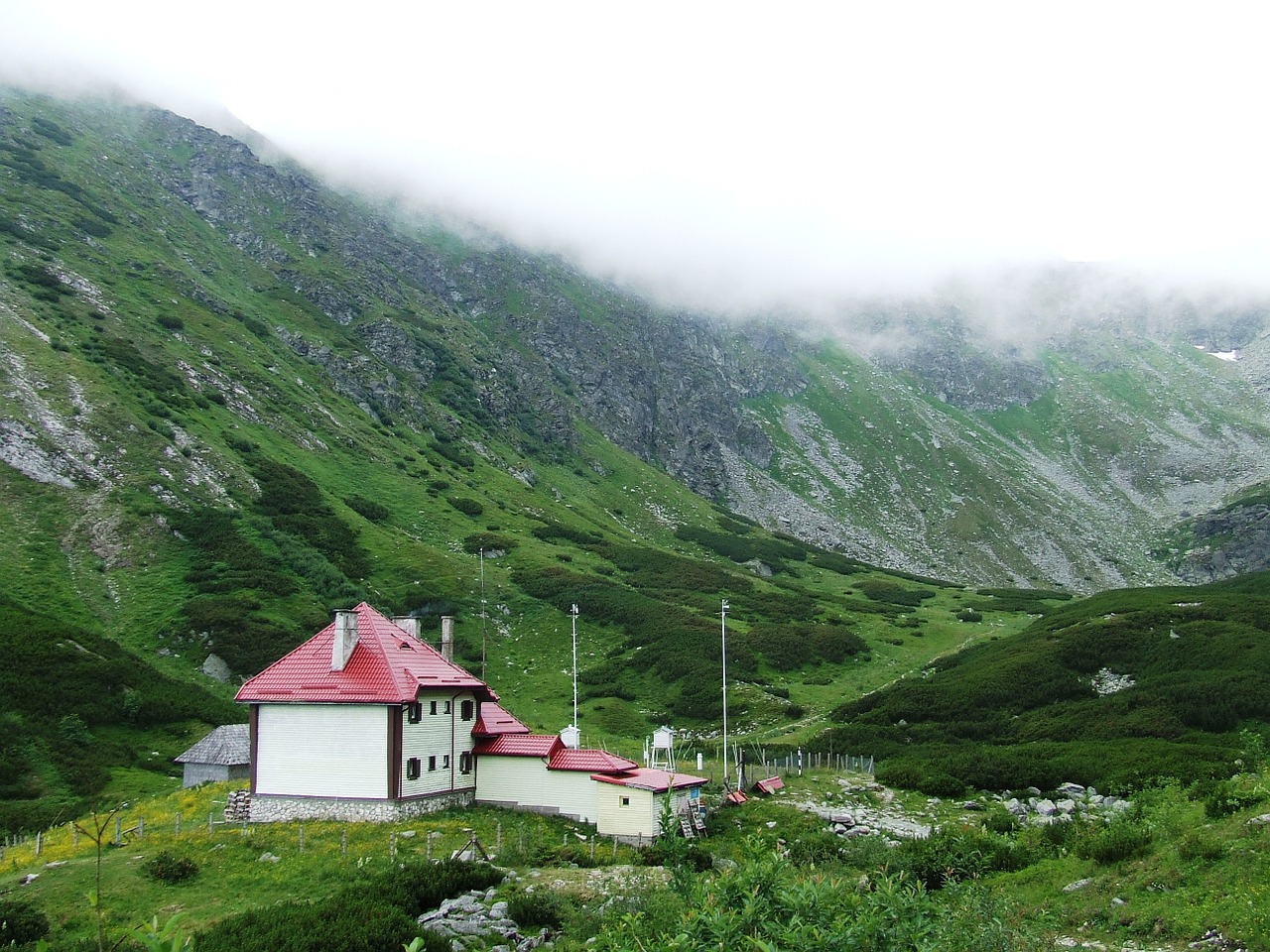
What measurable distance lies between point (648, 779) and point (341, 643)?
12.0 meters

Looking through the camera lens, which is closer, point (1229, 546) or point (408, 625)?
point (408, 625)

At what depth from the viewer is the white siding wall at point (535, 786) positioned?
31.9m

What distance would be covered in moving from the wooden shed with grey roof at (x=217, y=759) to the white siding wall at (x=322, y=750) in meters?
10.3

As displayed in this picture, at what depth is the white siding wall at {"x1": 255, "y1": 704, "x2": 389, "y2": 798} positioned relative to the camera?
99.2 ft

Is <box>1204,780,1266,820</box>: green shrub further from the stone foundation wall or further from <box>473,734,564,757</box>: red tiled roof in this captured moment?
the stone foundation wall

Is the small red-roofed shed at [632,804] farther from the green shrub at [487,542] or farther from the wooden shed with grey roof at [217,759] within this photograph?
the green shrub at [487,542]

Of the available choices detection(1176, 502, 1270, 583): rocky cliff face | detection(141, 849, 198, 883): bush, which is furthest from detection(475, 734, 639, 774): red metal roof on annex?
detection(1176, 502, 1270, 583): rocky cliff face

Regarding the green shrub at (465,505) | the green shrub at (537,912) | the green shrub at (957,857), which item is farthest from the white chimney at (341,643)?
the green shrub at (465,505)

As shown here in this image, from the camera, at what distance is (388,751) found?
3016cm

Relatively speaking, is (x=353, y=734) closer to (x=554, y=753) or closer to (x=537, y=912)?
(x=554, y=753)

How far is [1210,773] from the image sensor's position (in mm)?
30516

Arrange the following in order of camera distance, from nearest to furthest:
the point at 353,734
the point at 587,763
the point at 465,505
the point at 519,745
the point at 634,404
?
the point at 353,734 → the point at 587,763 → the point at 519,745 → the point at 465,505 → the point at 634,404

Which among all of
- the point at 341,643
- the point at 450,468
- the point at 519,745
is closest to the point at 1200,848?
the point at 519,745

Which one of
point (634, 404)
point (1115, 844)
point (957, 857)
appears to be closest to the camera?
point (1115, 844)
